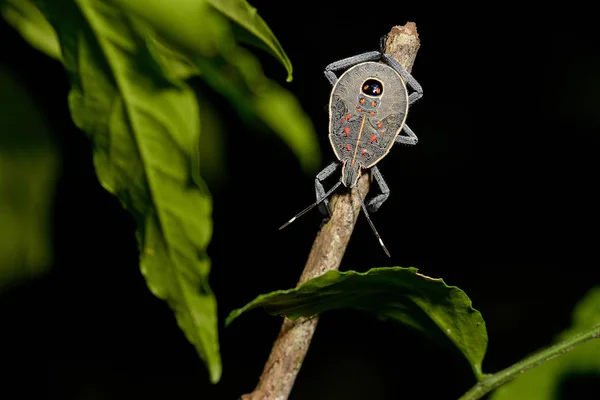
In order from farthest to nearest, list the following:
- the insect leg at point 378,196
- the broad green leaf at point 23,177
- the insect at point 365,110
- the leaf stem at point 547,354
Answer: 1. the insect leg at point 378,196
2. the insect at point 365,110
3. the broad green leaf at point 23,177
4. the leaf stem at point 547,354

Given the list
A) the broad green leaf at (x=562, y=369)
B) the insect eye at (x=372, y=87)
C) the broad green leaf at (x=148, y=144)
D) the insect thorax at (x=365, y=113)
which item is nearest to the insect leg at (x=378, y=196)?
the insect thorax at (x=365, y=113)

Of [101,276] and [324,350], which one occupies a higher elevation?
[101,276]

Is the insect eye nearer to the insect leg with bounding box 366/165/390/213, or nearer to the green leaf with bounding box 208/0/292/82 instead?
the insect leg with bounding box 366/165/390/213

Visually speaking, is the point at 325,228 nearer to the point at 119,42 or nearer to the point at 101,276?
the point at 119,42

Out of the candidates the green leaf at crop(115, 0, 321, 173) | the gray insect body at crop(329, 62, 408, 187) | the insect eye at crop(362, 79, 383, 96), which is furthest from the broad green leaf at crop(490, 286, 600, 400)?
the green leaf at crop(115, 0, 321, 173)

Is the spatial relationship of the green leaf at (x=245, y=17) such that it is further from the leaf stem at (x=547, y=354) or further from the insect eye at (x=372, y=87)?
the insect eye at (x=372, y=87)

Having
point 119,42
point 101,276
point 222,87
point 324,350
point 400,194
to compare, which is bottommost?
point 324,350

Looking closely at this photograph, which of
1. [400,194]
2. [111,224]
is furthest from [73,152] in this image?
[400,194]
